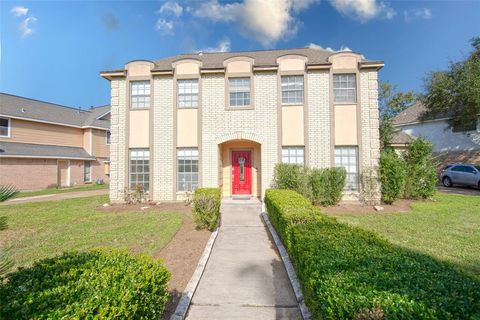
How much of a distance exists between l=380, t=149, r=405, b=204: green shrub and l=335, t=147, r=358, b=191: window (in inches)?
45.9

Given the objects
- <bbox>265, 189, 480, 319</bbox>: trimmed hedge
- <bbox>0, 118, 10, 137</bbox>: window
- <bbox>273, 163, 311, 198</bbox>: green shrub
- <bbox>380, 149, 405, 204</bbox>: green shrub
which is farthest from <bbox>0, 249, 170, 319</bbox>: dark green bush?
<bbox>0, 118, 10, 137</bbox>: window

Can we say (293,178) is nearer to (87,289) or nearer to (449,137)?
(87,289)

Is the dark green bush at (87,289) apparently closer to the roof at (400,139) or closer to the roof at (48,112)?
the roof at (400,139)

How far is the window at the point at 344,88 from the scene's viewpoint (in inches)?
456

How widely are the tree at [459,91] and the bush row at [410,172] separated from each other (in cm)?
865

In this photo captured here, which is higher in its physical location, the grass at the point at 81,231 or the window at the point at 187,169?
the window at the point at 187,169

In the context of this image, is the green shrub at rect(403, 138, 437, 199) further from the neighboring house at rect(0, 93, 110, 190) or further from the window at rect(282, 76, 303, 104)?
the neighboring house at rect(0, 93, 110, 190)

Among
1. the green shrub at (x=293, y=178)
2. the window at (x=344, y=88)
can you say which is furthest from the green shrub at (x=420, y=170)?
the green shrub at (x=293, y=178)

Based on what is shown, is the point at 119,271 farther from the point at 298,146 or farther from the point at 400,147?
the point at 400,147

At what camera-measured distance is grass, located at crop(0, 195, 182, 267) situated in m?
6.27

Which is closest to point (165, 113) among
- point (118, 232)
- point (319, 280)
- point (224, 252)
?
point (118, 232)

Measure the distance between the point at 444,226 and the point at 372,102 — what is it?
6.05 meters

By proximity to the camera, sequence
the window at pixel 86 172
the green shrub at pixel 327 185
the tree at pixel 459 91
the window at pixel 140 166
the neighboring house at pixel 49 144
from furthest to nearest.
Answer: the window at pixel 86 172 < the neighboring house at pixel 49 144 < the tree at pixel 459 91 < the window at pixel 140 166 < the green shrub at pixel 327 185

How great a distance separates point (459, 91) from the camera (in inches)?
675
